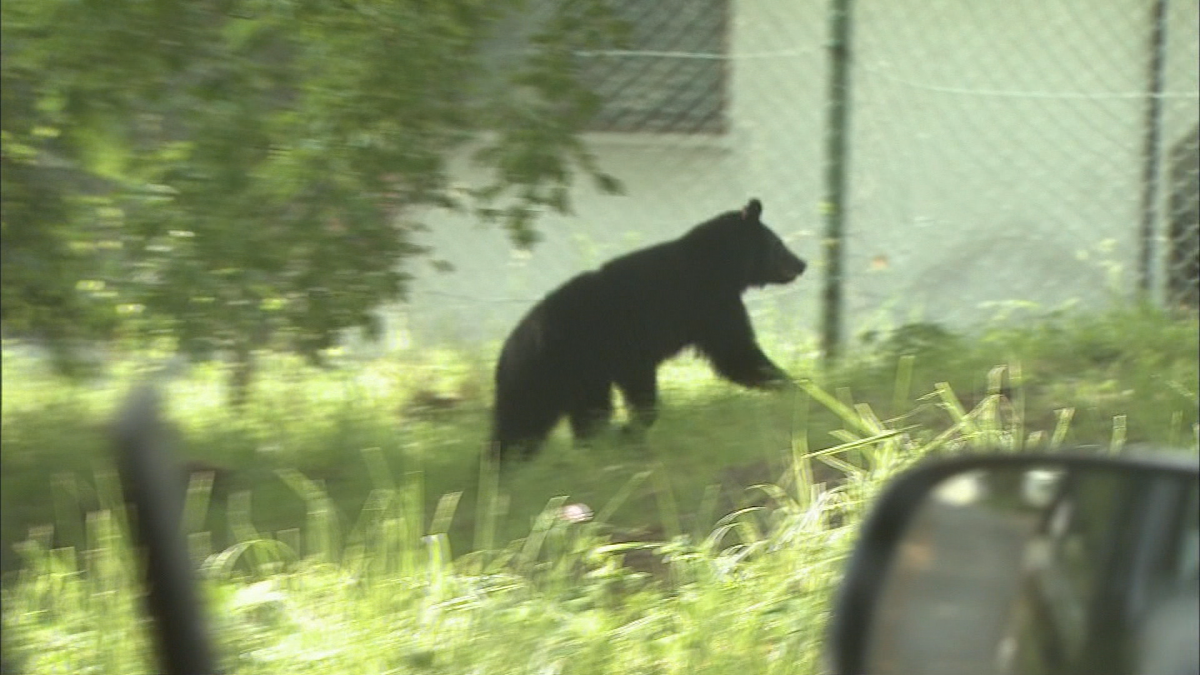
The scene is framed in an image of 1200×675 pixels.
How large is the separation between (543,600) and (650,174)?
3.19m

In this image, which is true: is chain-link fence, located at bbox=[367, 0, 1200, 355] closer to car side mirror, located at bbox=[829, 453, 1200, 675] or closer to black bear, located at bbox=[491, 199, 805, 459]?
black bear, located at bbox=[491, 199, 805, 459]

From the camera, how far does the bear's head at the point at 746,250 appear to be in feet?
17.1

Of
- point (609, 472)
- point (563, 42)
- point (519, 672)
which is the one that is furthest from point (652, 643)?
point (563, 42)

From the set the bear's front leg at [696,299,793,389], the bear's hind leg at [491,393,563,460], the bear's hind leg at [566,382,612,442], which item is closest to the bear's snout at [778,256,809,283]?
the bear's front leg at [696,299,793,389]

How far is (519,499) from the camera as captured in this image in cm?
402

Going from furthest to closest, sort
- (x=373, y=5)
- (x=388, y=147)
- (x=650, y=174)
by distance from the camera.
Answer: (x=650, y=174) < (x=388, y=147) < (x=373, y=5)

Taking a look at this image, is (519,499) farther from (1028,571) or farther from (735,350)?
(1028,571)

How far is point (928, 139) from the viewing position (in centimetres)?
630

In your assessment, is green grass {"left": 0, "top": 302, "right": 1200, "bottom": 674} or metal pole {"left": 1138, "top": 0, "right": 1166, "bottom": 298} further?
metal pole {"left": 1138, "top": 0, "right": 1166, "bottom": 298}

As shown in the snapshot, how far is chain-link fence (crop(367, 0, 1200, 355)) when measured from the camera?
5.46 meters

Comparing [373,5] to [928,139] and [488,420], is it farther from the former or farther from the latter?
[928,139]

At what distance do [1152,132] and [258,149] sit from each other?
4.89 metres

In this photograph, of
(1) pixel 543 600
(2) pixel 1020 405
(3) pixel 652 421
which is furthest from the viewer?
(3) pixel 652 421

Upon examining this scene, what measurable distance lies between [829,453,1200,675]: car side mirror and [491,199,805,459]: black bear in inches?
115
